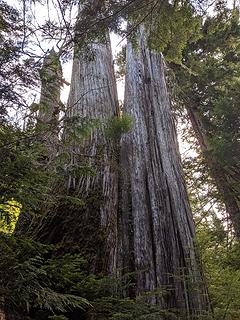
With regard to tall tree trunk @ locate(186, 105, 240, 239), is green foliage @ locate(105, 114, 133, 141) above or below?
below

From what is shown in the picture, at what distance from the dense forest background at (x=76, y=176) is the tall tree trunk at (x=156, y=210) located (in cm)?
11

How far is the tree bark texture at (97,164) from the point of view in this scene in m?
3.92

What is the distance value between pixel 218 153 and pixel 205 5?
342 cm

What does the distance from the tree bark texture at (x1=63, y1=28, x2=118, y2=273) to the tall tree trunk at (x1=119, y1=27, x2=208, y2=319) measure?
20 cm

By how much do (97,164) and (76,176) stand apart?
667 mm

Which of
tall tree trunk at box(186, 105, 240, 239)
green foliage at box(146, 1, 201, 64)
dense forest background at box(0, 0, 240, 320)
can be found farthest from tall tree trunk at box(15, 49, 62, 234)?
tall tree trunk at box(186, 105, 240, 239)

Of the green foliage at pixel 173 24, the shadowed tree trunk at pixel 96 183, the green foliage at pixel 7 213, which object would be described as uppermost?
the green foliage at pixel 173 24

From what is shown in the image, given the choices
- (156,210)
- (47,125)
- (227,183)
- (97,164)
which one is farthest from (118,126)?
(227,183)

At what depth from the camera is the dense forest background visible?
2.46m

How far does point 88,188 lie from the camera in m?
4.50

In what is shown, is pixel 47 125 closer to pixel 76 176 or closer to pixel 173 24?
pixel 76 176

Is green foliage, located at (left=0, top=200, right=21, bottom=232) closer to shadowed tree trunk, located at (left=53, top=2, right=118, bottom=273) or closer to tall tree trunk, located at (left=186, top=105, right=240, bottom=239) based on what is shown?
shadowed tree trunk, located at (left=53, top=2, right=118, bottom=273)

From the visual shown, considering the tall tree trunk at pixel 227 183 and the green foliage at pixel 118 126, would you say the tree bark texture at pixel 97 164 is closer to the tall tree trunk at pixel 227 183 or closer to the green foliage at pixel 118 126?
the green foliage at pixel 118 126

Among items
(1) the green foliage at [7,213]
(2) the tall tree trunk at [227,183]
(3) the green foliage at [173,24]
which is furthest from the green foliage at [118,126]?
(2) the tall tree trunk at [227,183]
